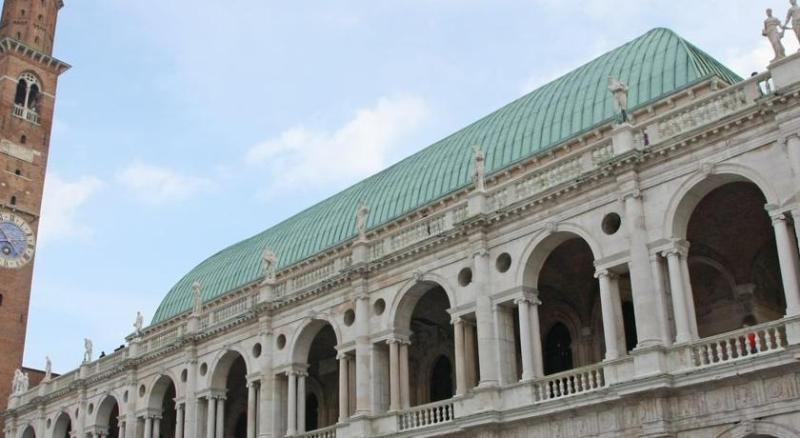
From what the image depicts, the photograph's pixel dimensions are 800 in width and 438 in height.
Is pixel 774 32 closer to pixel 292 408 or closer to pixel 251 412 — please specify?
pixel 292 408

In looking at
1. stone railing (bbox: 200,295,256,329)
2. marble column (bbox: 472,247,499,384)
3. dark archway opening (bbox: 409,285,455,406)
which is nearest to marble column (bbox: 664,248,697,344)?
marble column (bbox: 472,247,499,384)

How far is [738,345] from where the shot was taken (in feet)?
73.8

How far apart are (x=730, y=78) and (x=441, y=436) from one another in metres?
16.1

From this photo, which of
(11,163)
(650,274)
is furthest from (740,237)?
(11,163)

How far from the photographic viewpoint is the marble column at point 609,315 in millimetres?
25659

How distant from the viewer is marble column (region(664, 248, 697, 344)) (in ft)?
79.2

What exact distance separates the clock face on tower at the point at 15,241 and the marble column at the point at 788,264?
170 feet

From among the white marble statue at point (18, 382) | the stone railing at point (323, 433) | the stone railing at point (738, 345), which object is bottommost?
the stone railing at point (738, 345)

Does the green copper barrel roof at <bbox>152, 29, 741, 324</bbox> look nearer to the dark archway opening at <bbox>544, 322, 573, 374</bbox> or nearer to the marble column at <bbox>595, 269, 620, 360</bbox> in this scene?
the dark archway opening at <bbox>544, 322, 573, 374</bbox>

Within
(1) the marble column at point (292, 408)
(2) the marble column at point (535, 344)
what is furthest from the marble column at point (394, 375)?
(2) the marble column at point (535, 344)

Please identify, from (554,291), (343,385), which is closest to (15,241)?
(343,385)

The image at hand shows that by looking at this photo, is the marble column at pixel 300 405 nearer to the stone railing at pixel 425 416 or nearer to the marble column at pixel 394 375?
the marble column at pixel 394 375

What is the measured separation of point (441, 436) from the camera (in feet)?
97.0

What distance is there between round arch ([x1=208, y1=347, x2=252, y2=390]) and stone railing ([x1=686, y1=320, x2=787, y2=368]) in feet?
70.8
